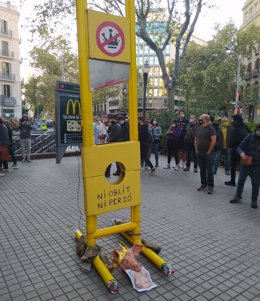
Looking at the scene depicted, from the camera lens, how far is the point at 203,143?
21.2 ft

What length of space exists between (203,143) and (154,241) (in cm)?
327

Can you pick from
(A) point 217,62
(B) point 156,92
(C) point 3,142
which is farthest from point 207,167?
(B) point 156,92

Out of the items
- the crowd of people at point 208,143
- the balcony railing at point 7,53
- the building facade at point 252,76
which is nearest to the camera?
the crowd of people at point 208,143

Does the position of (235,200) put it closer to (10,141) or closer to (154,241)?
(154,241)

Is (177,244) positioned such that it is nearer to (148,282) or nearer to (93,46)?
(148,282)

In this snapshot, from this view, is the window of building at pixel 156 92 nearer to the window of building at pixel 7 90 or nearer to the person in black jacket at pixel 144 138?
the window of building at pixel 7 90

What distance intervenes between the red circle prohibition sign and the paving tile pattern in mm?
2505

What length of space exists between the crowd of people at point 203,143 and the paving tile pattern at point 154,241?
0.63 metres

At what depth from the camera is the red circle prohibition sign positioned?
2.88 metres

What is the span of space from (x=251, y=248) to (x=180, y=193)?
2776 millimetres

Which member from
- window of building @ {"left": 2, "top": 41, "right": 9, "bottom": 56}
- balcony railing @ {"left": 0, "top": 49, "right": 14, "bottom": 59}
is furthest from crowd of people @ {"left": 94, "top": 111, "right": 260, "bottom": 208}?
window of building @ {"left": 2, "top": 41, "right": 9, "bottom": 56}

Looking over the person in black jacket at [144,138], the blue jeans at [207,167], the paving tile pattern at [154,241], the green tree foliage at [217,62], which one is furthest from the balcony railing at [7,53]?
the blue jeans at [207,167]

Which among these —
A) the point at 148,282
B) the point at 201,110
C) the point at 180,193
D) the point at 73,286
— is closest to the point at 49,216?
the point at 73,286

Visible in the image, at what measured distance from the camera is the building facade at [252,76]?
117 ft
